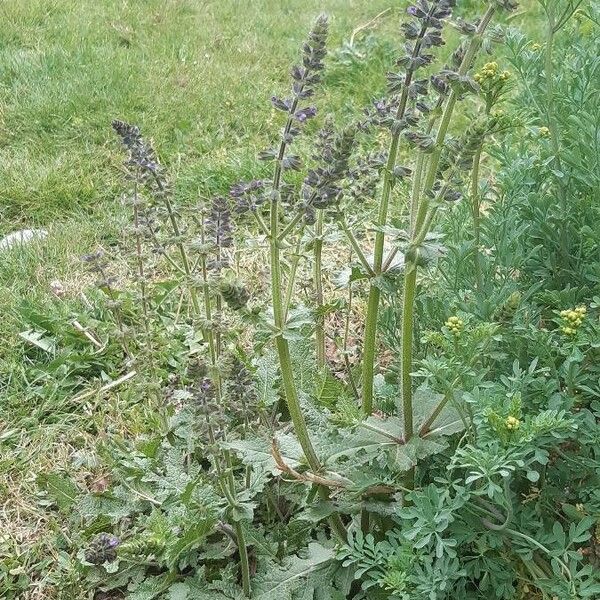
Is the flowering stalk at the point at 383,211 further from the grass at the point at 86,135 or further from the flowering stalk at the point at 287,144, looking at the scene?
the grass at the point at 86,135

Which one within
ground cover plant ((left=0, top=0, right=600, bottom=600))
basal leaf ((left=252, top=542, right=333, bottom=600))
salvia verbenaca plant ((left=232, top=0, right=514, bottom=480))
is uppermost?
salvia verbenaca plant ((left=232, top=0, right=514, bottom=480))

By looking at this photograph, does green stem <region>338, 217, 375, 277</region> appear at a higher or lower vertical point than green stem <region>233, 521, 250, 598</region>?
higher

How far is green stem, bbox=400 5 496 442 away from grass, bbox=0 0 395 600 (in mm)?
1187

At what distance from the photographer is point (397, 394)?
2271mm

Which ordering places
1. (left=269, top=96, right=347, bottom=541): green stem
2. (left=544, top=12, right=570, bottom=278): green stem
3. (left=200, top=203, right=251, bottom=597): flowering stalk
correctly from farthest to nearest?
(left=544, top=12, right=570, bottom=278): green stem → (left=200, top=203, right=251, bottom=597): flowering stalk → (left=269, top=96, right=347, bottom=541): green stem

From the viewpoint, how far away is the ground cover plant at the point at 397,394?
5.74 ft

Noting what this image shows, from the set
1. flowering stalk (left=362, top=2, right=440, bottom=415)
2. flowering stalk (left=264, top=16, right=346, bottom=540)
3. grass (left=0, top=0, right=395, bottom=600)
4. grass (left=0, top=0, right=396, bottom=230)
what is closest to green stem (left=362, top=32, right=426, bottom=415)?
flowering stalk (left=362, top=2, right=440, bottom=415)

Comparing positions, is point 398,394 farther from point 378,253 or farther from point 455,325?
point 455,325

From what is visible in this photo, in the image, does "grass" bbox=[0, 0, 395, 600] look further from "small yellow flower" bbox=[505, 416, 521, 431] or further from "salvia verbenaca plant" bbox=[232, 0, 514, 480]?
"small yellow flower" bbox=[505, 416, 521, 431]

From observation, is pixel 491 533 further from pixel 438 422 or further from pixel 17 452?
pixel 17 452

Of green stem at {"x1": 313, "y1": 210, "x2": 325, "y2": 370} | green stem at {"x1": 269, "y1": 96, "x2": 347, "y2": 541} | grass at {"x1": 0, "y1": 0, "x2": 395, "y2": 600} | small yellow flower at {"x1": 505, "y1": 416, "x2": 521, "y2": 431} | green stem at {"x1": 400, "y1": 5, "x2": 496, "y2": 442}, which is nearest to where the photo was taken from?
small yellow flower at {"x1": 505, "y1": 416, "x2": 521, "y2": 431}

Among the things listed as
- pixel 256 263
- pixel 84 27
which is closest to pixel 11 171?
pixel 256 263

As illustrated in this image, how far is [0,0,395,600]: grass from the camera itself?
9.27ft

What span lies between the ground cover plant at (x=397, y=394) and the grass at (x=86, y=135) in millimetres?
67
